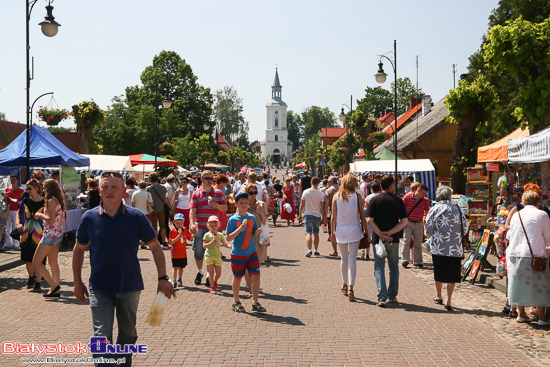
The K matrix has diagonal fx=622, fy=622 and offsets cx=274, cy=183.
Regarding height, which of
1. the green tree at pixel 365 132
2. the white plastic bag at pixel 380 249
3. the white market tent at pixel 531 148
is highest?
the green tree at pixel 365 132

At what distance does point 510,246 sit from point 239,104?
294 feet

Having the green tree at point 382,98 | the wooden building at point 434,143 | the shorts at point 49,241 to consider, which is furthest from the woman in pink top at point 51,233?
the green tree at point 382,98

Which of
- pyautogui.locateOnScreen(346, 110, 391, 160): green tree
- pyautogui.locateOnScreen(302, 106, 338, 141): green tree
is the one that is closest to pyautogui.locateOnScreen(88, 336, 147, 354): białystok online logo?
pyautogui.locateOnScreen(346, 110, 391, 160): green tree

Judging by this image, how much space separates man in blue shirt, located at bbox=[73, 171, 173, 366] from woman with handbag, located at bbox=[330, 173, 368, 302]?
5292mm

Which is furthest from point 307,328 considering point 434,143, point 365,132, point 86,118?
point 434,143

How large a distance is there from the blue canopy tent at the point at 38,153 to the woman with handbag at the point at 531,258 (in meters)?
13.2

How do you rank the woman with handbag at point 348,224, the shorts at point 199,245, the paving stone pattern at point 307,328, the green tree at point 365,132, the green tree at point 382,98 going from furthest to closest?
the green tree at point 382,98 → the green tree at point 365,132 → the shorts at point 199,245 → the woman with handbag at point 348,224 → the paving stone pattern at point 307,328

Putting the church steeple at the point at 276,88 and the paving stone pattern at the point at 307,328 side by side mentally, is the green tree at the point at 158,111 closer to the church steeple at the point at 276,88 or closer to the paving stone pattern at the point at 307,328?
the paving stone pattern at the point at 307,328

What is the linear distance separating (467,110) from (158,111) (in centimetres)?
4229

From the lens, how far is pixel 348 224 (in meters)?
9.98

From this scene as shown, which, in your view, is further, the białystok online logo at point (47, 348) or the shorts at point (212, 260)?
the shorts at point (212, 260)

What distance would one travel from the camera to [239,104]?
96.5 metres

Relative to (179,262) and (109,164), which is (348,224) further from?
(109,164)

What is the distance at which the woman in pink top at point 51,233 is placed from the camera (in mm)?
9633
